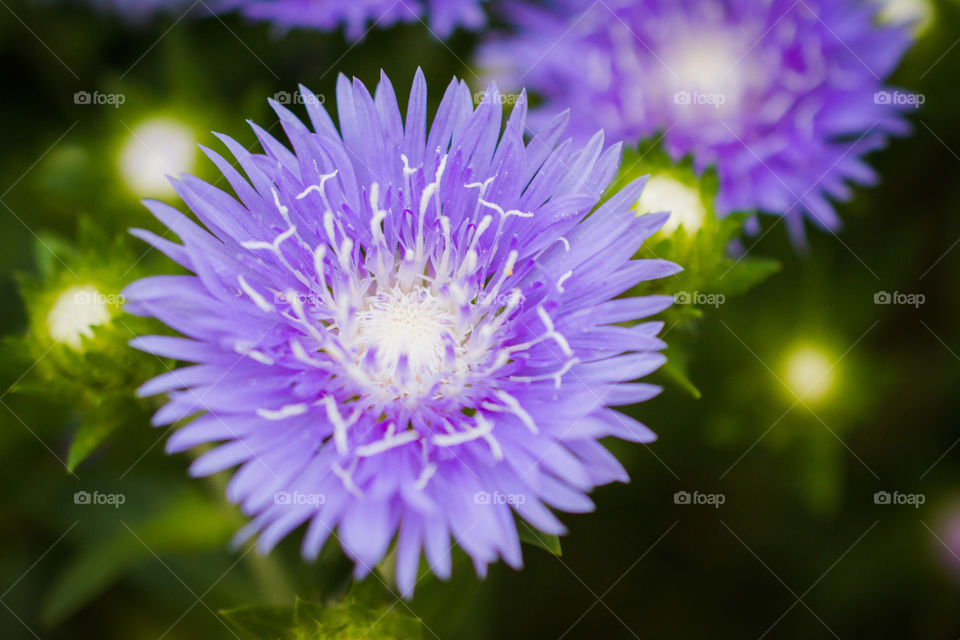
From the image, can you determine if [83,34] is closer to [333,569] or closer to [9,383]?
[9,383]

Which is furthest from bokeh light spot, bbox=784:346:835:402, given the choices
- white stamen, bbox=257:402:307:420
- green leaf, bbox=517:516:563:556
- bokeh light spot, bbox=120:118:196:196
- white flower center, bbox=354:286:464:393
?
bokeh light spot, bbox=120:118:196:196

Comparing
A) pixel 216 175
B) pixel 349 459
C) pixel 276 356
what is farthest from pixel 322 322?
pixel 216 175

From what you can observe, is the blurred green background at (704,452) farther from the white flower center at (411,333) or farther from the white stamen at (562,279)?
the white stamen at (562,279)

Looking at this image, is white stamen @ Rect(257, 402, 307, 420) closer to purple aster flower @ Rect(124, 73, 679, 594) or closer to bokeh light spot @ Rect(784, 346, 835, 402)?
purple aster flower @ Rect(124, 73, 679, 594)

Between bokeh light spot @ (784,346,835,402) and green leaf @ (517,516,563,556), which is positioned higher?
bokeh light spot @ (784,346,835,402)

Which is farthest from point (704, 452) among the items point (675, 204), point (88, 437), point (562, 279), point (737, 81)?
point (88, 437)

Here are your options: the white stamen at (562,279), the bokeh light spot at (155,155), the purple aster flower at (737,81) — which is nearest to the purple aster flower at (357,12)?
the purple aster flower at (737,81)
